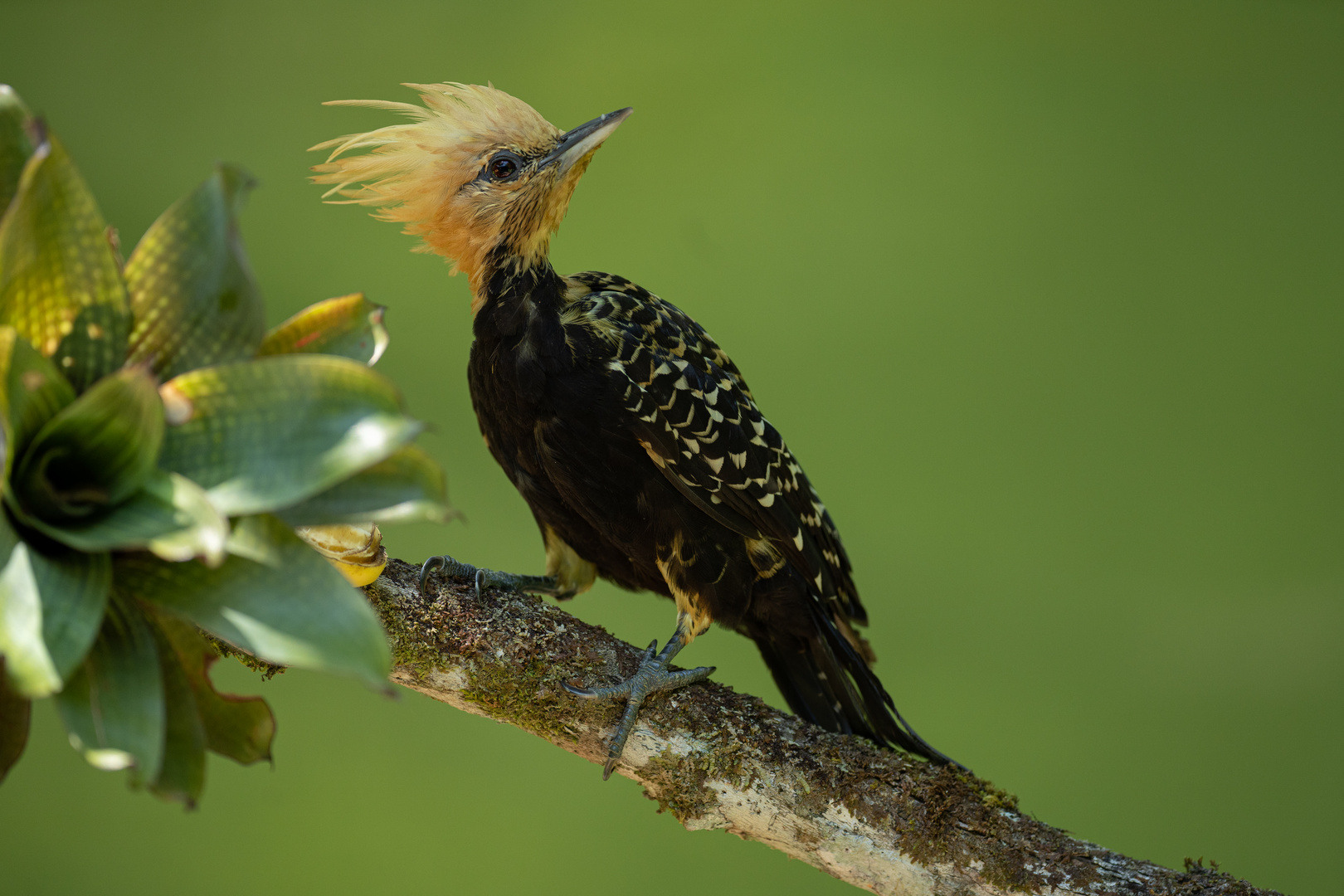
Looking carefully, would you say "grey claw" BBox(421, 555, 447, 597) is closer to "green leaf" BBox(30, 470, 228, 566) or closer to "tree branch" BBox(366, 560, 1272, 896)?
"tree branch" BBox(366, 560, 1272, 896)

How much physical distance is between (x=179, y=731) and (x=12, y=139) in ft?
1.39

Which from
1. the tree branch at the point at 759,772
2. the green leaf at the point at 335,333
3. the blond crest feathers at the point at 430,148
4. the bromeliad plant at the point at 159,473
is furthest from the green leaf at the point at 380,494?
the blond crest feathers at the point at 430,148

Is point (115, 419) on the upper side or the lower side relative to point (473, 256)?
lower

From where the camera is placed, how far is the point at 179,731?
2.15ft

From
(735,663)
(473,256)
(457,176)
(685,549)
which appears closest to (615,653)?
(685,549)

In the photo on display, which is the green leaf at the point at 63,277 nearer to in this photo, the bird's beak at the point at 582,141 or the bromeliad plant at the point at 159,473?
the bromeliad plant at the point at 159,473

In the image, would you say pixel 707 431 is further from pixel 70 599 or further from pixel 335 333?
pixel 70 599

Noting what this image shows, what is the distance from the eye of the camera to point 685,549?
159cm

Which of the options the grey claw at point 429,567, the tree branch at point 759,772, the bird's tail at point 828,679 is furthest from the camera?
the bird's tail at point 828,679

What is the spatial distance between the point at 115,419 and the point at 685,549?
3.58 feet

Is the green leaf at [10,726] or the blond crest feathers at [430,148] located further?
the blond crest feathers at [430,148]

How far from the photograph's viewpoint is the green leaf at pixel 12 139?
63cm

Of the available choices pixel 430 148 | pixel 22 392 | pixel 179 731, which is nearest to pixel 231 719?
pixel 179 731

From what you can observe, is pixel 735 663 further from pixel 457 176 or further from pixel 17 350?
pixel 17 350
